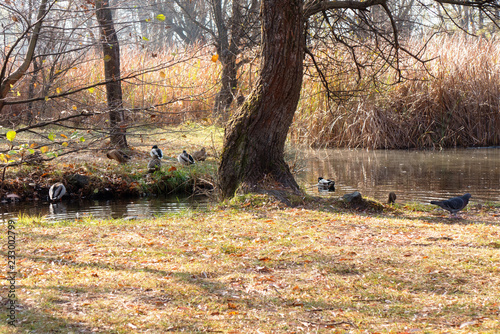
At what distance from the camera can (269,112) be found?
7.41 metres

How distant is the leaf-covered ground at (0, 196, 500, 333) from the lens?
3.28 meters

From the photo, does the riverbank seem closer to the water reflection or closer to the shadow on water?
the shadow on water

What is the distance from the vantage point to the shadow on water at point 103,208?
344 inches

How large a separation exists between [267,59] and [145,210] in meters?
3.62

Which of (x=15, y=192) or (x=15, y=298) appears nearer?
(x=15, y=298)

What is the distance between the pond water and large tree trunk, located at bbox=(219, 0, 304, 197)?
6.34 ft

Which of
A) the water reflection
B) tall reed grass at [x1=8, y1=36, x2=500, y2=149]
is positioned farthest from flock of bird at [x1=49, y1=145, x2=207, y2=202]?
tall reed grass at [x1=8, y1=36, x2=500, y2=149]

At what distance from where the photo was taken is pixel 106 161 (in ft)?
39.7

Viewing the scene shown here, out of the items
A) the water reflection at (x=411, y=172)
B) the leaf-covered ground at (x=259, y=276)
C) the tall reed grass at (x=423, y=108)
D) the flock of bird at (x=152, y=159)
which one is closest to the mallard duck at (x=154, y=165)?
the flock of bird at (x=152, y=159)

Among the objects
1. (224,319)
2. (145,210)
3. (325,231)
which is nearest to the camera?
(224,319)

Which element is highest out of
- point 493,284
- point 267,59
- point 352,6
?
point 352,6

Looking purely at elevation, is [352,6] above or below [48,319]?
above

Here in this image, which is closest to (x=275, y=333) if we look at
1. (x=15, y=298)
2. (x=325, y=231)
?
(x=15, y=298)

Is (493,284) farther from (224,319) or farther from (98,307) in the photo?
(98,307)
